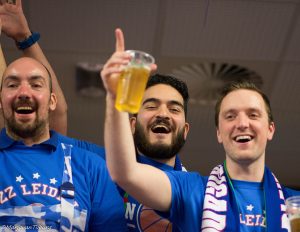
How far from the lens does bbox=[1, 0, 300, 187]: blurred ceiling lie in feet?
7.98

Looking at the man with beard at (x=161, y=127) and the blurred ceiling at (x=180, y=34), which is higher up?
the blurred ceiling at (x=180, y=34)

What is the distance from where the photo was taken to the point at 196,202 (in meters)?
1.38

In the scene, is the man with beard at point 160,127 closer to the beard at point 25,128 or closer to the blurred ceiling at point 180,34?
the beard at point 25,128

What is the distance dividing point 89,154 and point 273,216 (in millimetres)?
573

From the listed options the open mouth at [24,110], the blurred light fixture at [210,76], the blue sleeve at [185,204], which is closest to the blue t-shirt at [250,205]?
the blue sleeve at [185,204]

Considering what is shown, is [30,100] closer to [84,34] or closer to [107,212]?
[107,212]

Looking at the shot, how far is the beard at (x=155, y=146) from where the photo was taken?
5.80ft

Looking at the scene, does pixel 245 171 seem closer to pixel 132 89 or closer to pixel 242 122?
pixel 242 122

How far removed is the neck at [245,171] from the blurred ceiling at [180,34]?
1.16m

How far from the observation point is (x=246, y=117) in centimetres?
147

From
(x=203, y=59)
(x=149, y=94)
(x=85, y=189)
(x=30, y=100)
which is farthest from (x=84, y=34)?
(x=85, y=189)

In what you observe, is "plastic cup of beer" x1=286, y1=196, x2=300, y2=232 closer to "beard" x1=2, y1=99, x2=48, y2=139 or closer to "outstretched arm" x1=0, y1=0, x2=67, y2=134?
"beard" x1=2, y1=99, x2=48, y2=139

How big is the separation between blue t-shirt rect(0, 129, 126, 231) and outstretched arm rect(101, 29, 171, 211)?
0.60 feet

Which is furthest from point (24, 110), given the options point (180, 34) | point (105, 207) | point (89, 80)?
point (89, 80)
